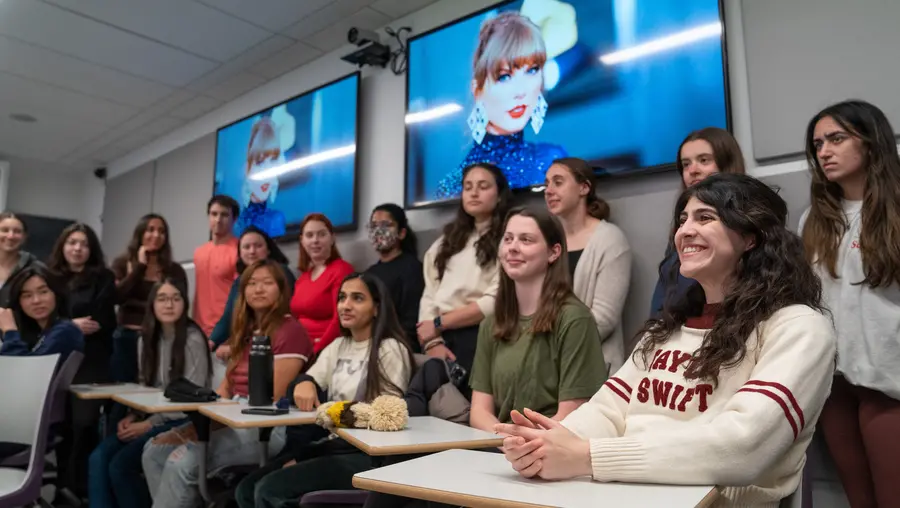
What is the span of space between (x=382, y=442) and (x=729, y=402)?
0.81 m

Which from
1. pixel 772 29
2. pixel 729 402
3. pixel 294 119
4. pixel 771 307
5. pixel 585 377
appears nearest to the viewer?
pixel 729 402

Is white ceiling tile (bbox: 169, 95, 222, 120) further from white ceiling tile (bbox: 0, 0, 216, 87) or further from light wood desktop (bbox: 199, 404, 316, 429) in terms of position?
light wood desktop (bbox: 199, 404, 316, 429)

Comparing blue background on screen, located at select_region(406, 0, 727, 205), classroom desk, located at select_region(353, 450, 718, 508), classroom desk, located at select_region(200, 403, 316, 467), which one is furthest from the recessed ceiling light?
classroom desk, located at select_region(353, 450, 718, 508)

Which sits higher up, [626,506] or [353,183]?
[353,183]

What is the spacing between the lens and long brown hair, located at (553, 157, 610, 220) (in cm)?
266

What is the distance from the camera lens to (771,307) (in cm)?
117

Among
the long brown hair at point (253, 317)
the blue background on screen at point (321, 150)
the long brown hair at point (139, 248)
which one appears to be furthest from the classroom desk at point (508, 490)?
the long brown hair at point (139, 248)

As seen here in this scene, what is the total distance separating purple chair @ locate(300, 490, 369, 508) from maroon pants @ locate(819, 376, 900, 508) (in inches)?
55.5

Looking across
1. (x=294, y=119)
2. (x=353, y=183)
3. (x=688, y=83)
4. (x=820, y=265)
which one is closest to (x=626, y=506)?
(x=820, y=265)

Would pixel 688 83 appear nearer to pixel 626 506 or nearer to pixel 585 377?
pixel 585 377

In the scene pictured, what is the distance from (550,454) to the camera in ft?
3.38

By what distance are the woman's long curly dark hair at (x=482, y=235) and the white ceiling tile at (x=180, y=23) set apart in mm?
2115

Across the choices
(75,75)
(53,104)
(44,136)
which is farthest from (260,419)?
(44,136)

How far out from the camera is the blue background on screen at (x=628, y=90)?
2535 millimetres
